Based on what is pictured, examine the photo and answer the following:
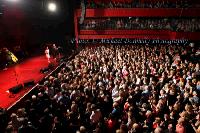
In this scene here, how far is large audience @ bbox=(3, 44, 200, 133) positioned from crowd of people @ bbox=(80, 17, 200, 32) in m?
9.28

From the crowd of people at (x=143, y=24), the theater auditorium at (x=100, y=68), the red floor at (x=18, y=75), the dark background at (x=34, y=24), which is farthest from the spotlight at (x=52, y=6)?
the red floor at (x=18, y=75)

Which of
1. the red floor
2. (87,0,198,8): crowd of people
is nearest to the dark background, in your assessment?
the red floor

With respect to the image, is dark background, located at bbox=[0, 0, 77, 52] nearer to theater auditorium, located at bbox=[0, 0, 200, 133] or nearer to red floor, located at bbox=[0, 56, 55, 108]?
theater auditorium, located at bbox=[0, 0, 200, 133]

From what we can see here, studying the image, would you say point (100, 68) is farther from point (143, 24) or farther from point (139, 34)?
point (143, 24)

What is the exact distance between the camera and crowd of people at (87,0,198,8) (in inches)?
853

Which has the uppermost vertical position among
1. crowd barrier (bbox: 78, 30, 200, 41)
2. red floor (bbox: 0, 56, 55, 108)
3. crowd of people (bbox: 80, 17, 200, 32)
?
crowd of people (bbox: 80, 17, 200, 32)

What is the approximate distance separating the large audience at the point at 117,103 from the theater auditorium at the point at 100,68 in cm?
3

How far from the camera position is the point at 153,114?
8.02 m

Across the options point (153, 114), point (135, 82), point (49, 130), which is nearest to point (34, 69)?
point (135, 82)

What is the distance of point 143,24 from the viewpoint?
22.5 meters

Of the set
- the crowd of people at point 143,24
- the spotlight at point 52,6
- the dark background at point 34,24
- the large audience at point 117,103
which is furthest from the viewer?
the spotlight at point 52,6

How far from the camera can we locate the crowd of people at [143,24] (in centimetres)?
2144

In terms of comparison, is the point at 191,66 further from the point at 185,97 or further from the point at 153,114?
the point at 153,114

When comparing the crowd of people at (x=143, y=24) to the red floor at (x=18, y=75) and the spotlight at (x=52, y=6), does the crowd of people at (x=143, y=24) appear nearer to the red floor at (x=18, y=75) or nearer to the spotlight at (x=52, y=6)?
the spotlight at (x=52, y=6)
